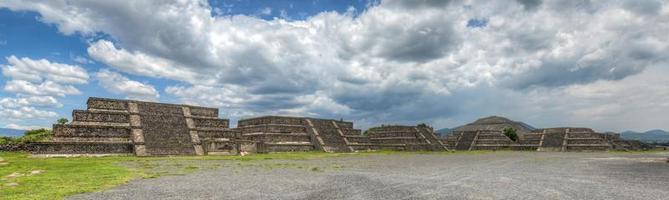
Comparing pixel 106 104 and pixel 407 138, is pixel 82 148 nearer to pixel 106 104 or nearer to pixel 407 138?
pixel 106 104

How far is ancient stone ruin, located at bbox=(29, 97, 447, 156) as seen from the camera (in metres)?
34.0

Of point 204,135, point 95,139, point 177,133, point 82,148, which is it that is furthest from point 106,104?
point 204,135

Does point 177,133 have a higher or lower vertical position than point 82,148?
higher

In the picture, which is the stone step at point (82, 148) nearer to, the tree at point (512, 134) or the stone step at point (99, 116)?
the stone step at point (99, 116)

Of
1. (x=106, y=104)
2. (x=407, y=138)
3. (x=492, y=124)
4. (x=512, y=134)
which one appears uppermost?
(x=492, y=124)

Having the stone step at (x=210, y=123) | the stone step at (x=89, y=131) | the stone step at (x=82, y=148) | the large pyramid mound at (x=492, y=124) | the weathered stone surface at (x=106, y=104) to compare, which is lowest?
the stone step at (x=82, y=148)

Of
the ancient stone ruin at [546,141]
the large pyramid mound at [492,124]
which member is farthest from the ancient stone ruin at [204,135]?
the large pyramid mound at [492,124]

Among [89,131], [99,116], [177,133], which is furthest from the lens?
[177,133]

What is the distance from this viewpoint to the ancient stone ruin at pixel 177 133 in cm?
3397

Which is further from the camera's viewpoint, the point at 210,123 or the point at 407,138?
the point at 407,138

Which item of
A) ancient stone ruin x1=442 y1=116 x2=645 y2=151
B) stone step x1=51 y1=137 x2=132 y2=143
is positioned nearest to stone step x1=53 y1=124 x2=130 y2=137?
stone step x1=51 y1=137 x2=132 y2=143

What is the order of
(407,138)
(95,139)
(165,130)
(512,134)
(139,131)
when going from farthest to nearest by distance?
(512,134)
(407,138)
(165,130)
(139,131)
(95,139)

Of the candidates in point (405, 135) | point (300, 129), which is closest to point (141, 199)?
point (300, 129)

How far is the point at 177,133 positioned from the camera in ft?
129
